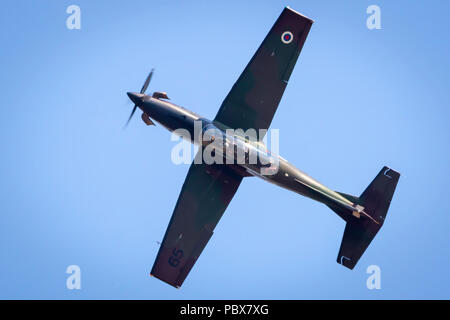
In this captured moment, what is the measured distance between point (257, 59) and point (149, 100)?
459cm

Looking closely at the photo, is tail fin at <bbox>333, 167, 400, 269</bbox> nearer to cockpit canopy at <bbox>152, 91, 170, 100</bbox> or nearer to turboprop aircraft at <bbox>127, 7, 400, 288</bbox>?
turboprop aircraft at <bbox>127, 7, 400, 288</bbox>

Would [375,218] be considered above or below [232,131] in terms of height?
below

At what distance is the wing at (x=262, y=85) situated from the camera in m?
23.2

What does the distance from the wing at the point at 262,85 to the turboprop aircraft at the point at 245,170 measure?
4 cm

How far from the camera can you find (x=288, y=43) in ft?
76.2

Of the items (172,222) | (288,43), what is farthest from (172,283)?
(288,43)

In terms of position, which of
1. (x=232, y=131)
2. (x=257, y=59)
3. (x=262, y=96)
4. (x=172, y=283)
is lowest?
(x=172, y=283)

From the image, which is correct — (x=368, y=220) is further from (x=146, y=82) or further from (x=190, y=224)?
(x=146, y=82)

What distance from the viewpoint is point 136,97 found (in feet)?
76.0

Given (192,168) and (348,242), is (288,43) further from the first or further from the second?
(348,242)

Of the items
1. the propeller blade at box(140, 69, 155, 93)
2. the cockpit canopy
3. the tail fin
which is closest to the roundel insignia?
the cockpit canopy

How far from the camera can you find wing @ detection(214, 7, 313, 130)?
76.3 ft

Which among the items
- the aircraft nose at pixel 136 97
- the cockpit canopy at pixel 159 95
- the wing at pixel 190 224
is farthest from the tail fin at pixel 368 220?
the aircraft nose at pixel 136 97

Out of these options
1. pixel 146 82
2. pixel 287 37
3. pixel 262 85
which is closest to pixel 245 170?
pixel 262 85
